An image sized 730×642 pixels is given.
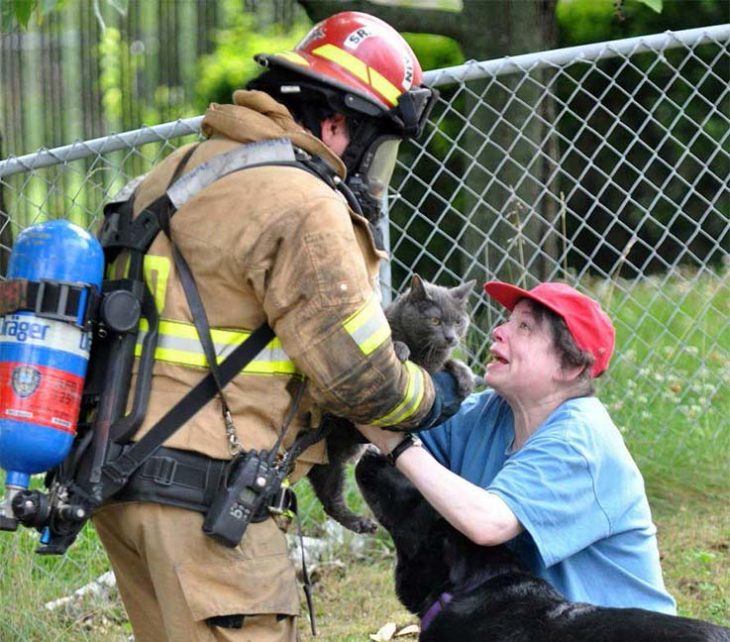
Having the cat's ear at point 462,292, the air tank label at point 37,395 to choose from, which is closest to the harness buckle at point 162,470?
the air tank label at point 37,395

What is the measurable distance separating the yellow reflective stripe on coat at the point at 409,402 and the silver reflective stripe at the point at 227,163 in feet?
2.11

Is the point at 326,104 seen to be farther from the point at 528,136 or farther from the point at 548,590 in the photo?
the point at 528,136

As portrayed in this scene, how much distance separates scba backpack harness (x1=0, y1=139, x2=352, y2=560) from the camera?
10.7ft

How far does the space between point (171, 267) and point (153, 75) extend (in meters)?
9.53

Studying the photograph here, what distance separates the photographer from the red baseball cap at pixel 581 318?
12.7 feet

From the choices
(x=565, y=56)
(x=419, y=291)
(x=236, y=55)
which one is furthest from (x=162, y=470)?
(x=236, y=55)

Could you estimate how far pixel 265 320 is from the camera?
335 cm

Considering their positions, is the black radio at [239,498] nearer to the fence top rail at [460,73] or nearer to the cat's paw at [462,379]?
the cat's paw at [462,379]

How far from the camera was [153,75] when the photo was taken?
492 inches

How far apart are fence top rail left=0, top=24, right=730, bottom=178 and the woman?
169cm

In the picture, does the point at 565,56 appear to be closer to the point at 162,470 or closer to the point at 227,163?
the point at 227,163

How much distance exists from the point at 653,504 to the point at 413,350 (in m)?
2.36

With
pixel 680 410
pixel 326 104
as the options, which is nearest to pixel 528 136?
pixel 680 410

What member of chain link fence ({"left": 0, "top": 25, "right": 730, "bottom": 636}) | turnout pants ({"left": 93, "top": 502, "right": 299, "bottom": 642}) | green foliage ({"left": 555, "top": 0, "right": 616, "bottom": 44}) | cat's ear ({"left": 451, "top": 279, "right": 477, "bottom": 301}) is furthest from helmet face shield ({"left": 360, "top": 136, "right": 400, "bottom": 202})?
green foliage ({"left": 555, "top": 0, "right": 616, "bottom": 44})
